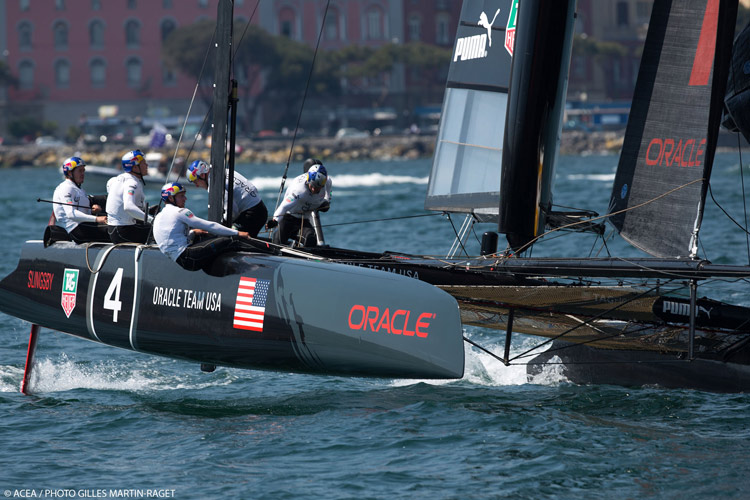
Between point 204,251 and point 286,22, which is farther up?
point 286,22

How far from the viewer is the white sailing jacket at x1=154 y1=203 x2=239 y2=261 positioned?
25.5 ft

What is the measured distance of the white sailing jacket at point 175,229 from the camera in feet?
25.5

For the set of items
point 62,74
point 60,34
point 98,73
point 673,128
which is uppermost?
point 60,34

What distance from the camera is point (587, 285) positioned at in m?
8.30

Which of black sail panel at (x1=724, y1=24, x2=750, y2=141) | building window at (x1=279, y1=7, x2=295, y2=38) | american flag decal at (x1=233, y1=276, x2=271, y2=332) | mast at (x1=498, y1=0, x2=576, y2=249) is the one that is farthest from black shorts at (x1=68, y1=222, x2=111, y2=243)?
building window at (x1=279, y1=7, x2=295, y2=38)

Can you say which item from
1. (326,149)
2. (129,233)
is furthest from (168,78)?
(129,233)

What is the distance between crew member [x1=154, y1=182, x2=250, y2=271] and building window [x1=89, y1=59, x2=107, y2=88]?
79901mm

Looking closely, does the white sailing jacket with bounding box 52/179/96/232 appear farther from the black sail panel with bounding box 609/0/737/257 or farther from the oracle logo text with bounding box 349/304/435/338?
the black sail panel with bounding box 609/0/737/257

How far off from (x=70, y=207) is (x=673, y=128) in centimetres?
503

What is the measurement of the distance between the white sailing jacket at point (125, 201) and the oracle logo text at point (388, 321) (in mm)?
2397

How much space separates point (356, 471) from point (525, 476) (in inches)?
38.8

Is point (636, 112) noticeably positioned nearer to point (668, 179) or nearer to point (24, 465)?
point (668, 179)

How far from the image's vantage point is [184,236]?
7.95 metres

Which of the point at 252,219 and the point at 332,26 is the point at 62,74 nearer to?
the point at 332,26
